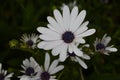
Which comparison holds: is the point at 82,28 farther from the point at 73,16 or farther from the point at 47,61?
the point at 47,61

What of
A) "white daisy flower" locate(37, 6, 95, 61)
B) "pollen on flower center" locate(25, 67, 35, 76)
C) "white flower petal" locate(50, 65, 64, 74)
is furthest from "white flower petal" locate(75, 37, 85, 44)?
"pollen on flower center" locate(25, 67, 35, 76)

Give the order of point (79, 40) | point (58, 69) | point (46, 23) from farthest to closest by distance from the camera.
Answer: point (46, 23)
point (58, 69)
point (79, 40)

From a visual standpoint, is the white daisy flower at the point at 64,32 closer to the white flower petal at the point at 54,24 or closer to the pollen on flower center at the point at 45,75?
the white flower petal at the point at 54,24

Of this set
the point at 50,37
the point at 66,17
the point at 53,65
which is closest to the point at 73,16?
the point at 66,17

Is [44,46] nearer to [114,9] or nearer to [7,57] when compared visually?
[7,57]

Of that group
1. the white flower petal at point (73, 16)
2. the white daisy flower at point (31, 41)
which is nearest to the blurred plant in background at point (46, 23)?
the white daisy flower at point (31, 41)

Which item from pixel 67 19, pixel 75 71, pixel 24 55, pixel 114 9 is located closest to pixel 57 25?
pixel 67 19

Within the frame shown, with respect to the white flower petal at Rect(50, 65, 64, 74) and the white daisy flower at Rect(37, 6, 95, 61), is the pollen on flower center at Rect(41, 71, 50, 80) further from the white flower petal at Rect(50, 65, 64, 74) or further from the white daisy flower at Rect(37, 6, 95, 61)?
the white daisy flower at Rect(37, 6, 95, 61)
